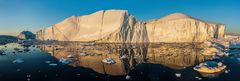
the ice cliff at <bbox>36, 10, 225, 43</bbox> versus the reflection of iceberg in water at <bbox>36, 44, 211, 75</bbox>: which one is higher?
the ice cliff at <bbox>36, 10, 225, 43</bbox>

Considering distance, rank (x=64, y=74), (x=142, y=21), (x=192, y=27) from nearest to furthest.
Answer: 1. (x=64, y=74)
2. (x=192, y=27)
3. (x=142, y=21)

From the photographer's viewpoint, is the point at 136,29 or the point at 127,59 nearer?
the point at 127,59

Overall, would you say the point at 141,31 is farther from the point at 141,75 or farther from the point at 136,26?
the point at 141,75

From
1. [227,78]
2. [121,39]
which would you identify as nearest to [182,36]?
[121,39]

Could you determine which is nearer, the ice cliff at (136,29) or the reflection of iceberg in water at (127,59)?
the reflection of iceberg in water at (127,59)

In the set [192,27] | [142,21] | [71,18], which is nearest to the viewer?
[192,27]

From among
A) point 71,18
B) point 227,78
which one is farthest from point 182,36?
point 227,78

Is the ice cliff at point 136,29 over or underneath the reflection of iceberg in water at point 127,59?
over

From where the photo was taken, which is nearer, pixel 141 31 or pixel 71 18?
pixel 141 31

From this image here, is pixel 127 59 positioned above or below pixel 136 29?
below

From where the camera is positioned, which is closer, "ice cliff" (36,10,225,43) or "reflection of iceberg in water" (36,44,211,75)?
"reflection of iceberg in water" (36,44,211,75)

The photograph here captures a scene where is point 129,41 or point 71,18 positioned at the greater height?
point 71,18
